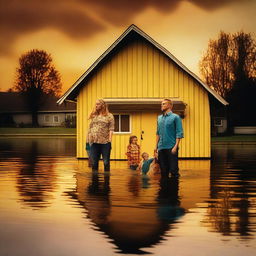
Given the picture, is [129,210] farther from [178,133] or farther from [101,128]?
[101,128]

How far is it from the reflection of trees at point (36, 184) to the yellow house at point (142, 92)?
6431 millimetres

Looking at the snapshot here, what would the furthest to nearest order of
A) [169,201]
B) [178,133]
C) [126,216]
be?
[178,133] → [169,201] → [126,216]

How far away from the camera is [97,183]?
1527 centimetres

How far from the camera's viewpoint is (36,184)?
15039mm

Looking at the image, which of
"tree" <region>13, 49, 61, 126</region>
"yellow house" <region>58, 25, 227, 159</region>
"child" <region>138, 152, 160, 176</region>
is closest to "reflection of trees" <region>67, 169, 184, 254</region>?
"child" <region>138, 152, 160, 176</region>

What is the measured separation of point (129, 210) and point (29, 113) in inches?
3671

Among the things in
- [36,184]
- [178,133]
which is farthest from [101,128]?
[178,133]

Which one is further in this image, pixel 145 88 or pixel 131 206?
pixel 145 88

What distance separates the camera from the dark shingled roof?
10231cm

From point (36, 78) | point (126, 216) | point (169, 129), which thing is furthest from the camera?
point (36, 78)

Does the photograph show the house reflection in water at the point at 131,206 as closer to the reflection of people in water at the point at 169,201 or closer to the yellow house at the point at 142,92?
the reflection of people in water at the point at 169,201

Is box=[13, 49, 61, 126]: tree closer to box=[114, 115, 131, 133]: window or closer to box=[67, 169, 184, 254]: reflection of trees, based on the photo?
box=[114, 115, 131, 133]: window

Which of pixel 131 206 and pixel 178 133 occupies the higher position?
pixel 178 133

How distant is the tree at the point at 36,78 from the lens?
307 ft
